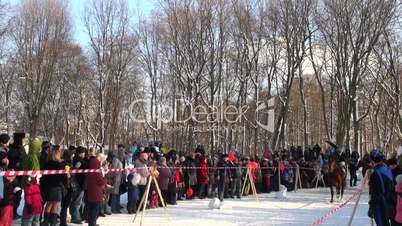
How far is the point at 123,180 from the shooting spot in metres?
17.2

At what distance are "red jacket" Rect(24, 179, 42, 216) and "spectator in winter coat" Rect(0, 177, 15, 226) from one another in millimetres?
1000

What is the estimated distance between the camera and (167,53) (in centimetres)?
4381

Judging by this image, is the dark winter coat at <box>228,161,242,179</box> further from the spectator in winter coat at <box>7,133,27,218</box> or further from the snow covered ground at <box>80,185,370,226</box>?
the spectator in winter coat at <box>7,133,27,218</box>

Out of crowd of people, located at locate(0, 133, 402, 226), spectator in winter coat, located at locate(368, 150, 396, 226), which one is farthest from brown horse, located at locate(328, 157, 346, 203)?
spectator in winter coat, located at locate(368, 150, 396, 226)

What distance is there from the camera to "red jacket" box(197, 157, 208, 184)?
70.8 feet

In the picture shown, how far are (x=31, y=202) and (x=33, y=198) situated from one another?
89 mm

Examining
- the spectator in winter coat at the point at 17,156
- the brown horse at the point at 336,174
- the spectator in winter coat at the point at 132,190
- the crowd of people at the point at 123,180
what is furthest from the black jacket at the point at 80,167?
the brown horse at the point at 336,174

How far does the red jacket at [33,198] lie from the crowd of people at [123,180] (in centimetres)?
2

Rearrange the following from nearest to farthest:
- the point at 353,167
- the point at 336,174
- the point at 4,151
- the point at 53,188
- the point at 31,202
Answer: the point at 31,202
the point at 4,151
the point at 53,188
the point at 336,174
the point at 353,167

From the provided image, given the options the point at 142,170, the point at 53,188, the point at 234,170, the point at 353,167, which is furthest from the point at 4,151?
the point at 353,167

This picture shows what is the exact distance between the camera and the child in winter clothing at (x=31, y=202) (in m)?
11.3

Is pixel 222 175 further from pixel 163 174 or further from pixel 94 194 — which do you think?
pixel 94 194

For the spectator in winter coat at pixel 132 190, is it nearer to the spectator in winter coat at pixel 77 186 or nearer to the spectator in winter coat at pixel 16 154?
the spectator in winter coat at pixel 77 186

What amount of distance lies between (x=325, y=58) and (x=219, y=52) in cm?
747
